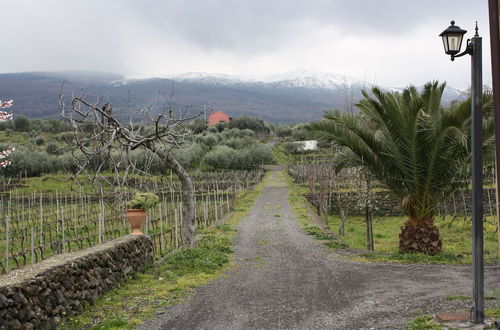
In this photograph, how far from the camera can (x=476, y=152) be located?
693 cm

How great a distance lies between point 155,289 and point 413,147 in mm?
7595

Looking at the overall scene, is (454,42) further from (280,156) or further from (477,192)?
(280,156)

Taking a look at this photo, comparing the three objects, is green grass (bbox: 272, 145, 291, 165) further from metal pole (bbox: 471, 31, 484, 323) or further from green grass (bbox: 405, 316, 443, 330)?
metal pole (bbox: 471, 31, 484, 323)

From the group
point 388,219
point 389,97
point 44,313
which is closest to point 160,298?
point 44,313

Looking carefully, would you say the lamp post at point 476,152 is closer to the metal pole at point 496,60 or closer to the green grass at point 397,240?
the metal pole at point 496,60

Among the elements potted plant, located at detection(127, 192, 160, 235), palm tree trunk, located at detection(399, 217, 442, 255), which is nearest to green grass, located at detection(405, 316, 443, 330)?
palm tree trunk, located at detection(399, 217, 442, 255)

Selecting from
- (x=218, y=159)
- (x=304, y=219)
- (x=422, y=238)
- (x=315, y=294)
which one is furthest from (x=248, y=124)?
(x=315, y=294)

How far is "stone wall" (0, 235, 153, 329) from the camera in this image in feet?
21.3

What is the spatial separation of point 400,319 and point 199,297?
12.3ft

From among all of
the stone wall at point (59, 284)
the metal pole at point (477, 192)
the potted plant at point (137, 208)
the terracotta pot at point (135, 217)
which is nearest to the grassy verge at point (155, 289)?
the stone wall at point (59, 284)

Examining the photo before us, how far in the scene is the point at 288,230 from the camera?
2186cm

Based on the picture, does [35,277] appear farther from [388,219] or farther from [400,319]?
[388,219]

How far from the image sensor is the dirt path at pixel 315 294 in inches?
307

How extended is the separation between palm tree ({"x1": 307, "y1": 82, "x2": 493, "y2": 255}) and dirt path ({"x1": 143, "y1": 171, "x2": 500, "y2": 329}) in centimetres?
218
